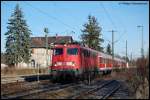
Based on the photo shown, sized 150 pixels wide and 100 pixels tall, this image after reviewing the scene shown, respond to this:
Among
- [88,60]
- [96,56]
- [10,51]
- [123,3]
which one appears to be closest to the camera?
[123,3]

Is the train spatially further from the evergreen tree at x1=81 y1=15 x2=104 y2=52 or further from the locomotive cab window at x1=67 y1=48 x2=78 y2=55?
the evergreen tree at x1=81 y1=15 x2=104 y2=52

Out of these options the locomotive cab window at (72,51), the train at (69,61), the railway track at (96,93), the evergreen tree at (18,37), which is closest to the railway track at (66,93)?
the railway track at (96,93)

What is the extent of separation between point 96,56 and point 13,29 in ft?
130

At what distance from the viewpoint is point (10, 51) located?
7906 centimetres

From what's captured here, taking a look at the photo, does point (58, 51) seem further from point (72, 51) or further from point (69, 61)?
point (69, 61)

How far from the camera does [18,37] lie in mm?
80875

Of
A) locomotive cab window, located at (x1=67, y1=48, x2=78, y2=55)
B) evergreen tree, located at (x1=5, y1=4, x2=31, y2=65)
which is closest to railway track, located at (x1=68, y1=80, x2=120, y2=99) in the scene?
locomotive cab window, located at (x1=67, y1=48, x2=78, y2=55)

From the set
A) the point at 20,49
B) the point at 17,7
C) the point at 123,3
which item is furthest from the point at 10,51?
the point at 123,3

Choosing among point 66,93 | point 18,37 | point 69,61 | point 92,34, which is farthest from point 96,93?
point 92,34

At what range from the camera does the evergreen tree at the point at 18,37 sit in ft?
261

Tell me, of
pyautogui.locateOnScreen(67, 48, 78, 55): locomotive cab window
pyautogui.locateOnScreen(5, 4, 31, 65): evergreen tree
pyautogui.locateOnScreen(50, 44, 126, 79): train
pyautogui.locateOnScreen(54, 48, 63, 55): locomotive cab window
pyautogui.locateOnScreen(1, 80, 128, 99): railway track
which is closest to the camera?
pyautogui.locateOnScreen(1, 80, 128, 99): railway track

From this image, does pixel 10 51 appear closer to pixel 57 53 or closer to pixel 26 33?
pixel 26 33

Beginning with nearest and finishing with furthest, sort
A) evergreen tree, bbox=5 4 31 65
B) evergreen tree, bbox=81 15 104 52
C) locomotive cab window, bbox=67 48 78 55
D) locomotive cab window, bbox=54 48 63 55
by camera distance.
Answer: locomotive cab window, bbox=67 48 78 55, locomotive cab window, bbox=54 48 63 55, evergreen tree, bbox=5 4 31 65, evergreen tree, bbox=81 15 104 52

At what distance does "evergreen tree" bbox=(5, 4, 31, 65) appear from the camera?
7969 cm
